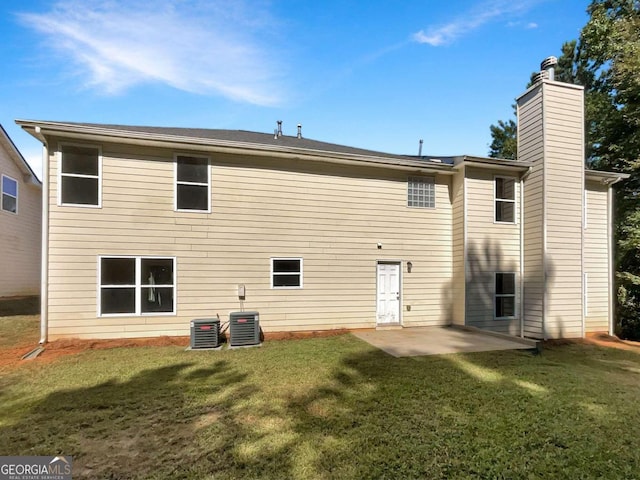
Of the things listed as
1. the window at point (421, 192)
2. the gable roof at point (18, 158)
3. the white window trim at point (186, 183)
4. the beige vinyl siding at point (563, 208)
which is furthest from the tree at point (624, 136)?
the gable roof at point (18, 158)

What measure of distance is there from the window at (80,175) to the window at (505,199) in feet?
35.3

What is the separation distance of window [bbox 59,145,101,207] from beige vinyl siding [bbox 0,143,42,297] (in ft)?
26.6

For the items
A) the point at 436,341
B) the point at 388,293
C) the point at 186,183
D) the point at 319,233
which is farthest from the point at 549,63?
the point at 186,183

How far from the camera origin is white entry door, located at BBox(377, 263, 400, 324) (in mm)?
9367

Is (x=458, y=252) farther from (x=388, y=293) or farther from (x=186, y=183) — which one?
(x=186, y=183)

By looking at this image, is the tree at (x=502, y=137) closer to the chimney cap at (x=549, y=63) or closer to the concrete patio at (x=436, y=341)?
A: the chimney cap at (x=549, y=63)

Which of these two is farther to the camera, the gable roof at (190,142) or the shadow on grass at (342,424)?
the gable roof at (190,142)

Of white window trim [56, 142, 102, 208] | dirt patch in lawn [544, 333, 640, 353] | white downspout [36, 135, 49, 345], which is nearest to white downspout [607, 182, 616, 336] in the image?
dirt patch in lawn [544, 333, 640, 353]

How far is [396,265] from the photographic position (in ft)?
31.1

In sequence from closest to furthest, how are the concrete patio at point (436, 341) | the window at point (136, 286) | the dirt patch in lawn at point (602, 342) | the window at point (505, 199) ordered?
the concrete patio at point (436, 341), the window at point (136, 286), the dirt patch in lawn at point (602, 342), the window at point (505, 199)

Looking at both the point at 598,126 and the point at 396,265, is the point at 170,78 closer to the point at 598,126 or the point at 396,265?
the point at 396,265

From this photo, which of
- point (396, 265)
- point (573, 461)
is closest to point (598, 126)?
point (396, 265)

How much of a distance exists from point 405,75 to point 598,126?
10.4 meters

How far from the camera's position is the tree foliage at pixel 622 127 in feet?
37.3
